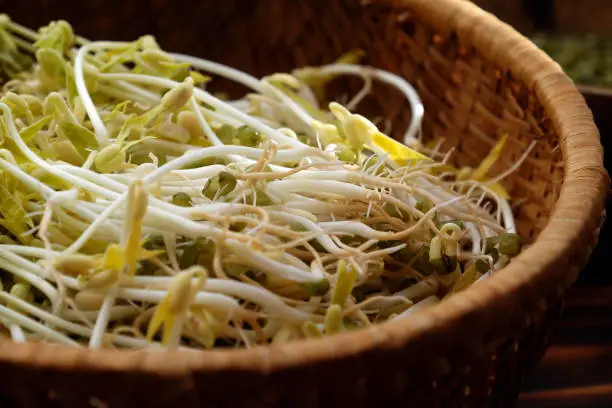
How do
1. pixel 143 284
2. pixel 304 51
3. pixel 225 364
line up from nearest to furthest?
1. pixel 225 364
2. pixel 143 284
3. pixel 304 51

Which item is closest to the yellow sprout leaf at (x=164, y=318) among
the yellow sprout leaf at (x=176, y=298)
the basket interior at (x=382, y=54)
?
the yellow sprout leaf at (x=176, y=298)

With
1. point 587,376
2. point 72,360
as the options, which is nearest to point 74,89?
point 72,360

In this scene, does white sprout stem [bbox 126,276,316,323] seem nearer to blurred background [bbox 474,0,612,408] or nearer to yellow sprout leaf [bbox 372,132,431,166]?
yellow sprout leaf [bbox 372,132,431,166]

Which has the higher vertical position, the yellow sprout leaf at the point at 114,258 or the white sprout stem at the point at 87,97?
the white sprout stem at the point at 87,97

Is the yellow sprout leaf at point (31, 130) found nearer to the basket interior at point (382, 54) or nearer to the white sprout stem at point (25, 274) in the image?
the white sprout stem at point (25, 274)

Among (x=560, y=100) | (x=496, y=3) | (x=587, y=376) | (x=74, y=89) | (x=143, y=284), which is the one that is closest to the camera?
(x=143, y=284)

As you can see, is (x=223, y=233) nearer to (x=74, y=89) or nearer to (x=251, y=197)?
(x=251, y=197)

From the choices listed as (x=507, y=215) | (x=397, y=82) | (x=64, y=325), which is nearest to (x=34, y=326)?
(x=64, y=325)

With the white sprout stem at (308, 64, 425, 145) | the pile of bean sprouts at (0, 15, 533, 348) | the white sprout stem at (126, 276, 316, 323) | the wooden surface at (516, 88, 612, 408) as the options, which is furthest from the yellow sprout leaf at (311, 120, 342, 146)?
the wooden surface at (516, 88, 612, 408)
